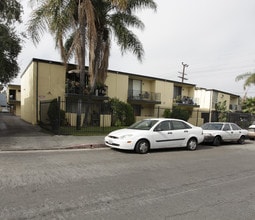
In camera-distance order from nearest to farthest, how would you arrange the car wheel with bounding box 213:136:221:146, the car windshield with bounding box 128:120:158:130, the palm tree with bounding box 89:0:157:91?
the car windshield with bounding box 128:120:158:130 < the car wheel with bounding box 213:136:221:146 < the palm tree with bounding box 89:0:157:91

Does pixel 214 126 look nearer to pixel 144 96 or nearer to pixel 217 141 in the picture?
pixel 217 141

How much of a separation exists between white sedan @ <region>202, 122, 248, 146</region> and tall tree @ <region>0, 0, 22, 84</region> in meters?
12.9

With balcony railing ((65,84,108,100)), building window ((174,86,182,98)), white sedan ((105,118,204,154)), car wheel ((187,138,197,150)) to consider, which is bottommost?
car wheel ((187,138,197,150))

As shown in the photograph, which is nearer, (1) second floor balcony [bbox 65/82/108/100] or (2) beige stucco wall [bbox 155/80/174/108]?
(1) second floor balcony [bbox 65/82/108/100]

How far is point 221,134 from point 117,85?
1435 cm

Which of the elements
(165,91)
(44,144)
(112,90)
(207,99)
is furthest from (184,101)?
(44,144)

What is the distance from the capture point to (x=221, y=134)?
45.1 ft

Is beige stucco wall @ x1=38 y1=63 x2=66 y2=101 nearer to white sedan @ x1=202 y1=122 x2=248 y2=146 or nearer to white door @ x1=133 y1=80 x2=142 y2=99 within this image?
white door @ x1=133 y1=80 x2=142 y2=99

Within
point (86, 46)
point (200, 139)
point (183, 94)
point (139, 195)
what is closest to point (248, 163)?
point (200, 139)

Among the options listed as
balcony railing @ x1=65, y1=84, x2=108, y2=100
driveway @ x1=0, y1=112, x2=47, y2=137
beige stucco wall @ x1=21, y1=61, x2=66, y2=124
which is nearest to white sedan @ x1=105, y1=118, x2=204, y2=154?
driveway @ x1=0, y1=112, x2=47, y2=137

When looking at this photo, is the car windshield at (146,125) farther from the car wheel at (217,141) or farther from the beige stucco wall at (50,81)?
the beige stucco wall at (50,81)

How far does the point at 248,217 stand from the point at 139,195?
6.64ft

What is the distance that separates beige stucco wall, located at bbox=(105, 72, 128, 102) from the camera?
25.4 meters

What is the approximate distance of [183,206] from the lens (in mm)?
4547
